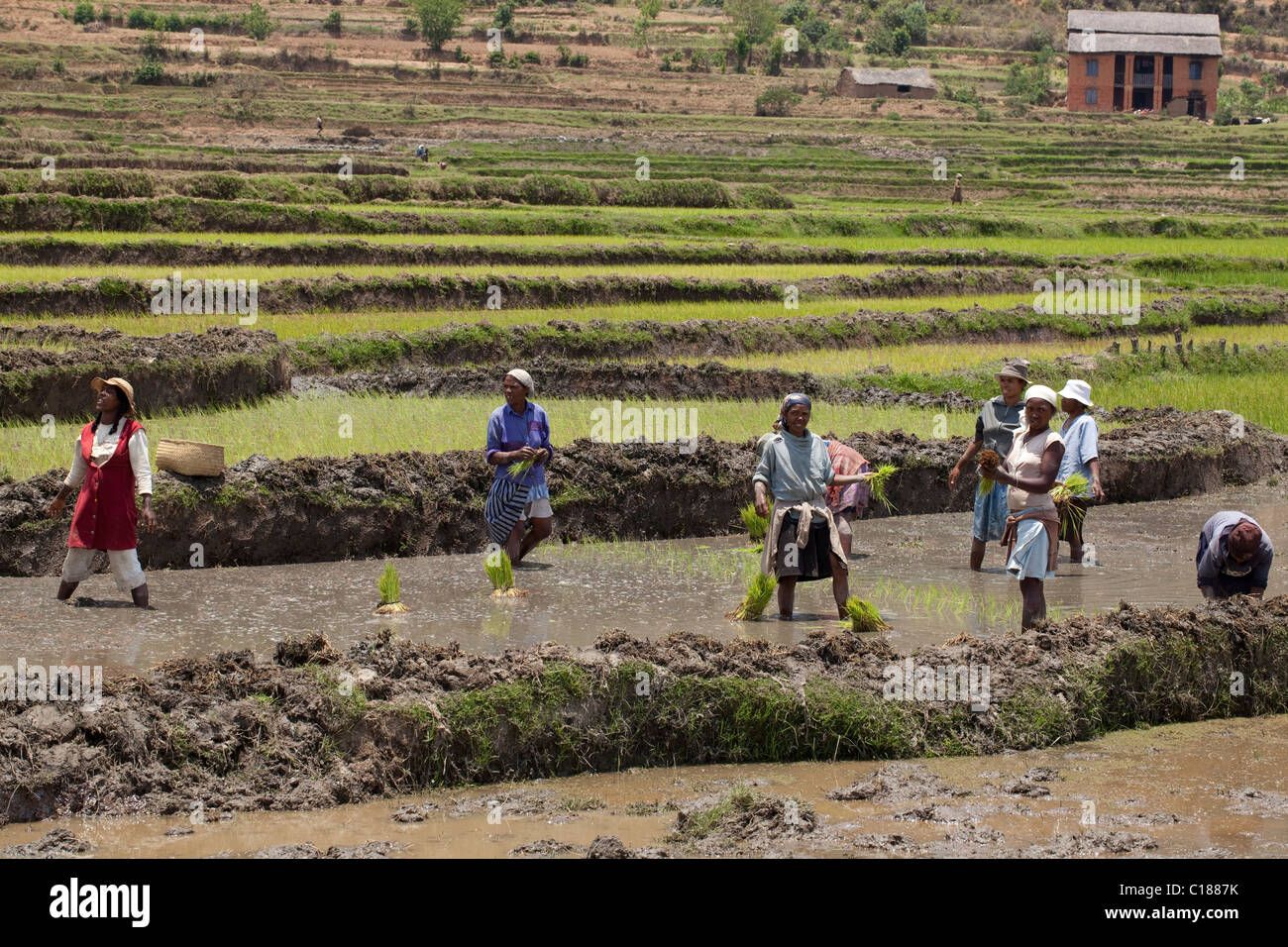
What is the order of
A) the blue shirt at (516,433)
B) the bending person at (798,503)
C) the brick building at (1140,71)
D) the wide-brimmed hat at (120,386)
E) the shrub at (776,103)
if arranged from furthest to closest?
the brick building at (1140,71), the shrub at (776,103), the blue shirt at (516,433), the wide-brimmed hat at (120,386), the bending person at (798,503)

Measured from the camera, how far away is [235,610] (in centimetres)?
901

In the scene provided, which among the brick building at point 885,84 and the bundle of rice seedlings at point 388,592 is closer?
the bundle of rice seedlings at point 388,592

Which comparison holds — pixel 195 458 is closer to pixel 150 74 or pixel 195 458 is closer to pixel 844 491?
pixel 844 491

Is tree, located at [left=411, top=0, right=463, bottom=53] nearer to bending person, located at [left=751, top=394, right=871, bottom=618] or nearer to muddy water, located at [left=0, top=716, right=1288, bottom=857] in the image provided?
bending person, located at [left=751, top=394, right=871, bottom=618]

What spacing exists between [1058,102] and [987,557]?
70380 millimetres

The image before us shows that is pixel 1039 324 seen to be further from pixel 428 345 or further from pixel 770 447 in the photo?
pixel 770 447

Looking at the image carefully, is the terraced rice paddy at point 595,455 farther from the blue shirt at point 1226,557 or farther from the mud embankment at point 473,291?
the blue shirt at point 1226,557

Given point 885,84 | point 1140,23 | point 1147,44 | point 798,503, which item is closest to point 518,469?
point 798,503

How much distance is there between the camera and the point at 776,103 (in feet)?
223

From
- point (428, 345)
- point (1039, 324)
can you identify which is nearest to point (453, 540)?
point (428, 345)

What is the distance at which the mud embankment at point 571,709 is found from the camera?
614 centimetres

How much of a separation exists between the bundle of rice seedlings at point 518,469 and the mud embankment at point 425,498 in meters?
1.31

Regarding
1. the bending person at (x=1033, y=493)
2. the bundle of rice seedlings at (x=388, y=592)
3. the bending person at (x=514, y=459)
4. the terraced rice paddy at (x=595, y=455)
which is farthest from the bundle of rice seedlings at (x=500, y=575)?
the bending person at (x=1033, y=493)

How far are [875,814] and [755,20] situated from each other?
82.6m
